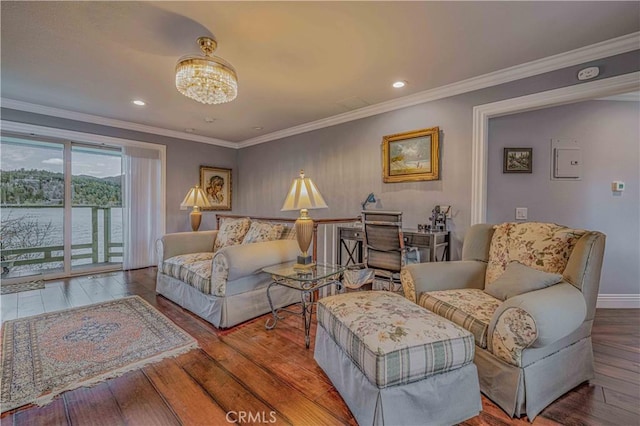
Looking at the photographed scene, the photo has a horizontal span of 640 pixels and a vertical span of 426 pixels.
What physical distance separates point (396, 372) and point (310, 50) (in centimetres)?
240

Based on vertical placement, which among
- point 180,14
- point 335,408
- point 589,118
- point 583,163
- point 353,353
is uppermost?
point 180,14

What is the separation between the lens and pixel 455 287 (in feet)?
7.07

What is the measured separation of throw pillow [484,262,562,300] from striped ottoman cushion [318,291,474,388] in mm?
539

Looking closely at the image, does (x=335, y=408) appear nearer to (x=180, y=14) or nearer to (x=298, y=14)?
(x=298, y=14)

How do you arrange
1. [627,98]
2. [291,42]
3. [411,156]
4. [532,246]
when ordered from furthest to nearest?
1. [411,156]
2. [627,98]
3. [291,42]
4. [532,246]

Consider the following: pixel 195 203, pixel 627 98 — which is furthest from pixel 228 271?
pixel 627 98

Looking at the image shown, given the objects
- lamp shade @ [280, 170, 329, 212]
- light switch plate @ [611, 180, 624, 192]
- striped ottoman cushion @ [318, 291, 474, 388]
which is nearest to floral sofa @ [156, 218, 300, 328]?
lamp shade @ [280, 170, 329, 212]

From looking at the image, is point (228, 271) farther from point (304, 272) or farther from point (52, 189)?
point (52, 189)

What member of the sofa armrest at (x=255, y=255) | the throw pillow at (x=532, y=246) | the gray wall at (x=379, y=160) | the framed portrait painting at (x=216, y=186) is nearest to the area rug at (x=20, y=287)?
the framed portrait painting at (x=216, y=186)

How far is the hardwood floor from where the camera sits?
1.46m

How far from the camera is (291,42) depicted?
2.26m

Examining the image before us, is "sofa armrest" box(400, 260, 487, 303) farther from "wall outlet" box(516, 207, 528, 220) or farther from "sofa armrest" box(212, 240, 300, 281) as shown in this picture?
"wall outlet" box(516, 207, 528, 220)

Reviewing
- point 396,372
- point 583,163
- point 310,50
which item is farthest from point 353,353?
point 583,163

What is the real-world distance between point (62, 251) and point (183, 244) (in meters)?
2.28
